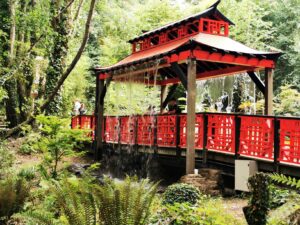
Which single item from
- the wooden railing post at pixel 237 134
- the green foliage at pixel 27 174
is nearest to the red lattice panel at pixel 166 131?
the wooden railing post at pixel 237 134

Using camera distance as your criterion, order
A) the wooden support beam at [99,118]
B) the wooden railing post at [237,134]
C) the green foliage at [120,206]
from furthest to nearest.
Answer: the wooden support beam at [99,118], the wooden railing post at [237,134], the green foliage at [120,206]

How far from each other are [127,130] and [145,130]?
1.11m

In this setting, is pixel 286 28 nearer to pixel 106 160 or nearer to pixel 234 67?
pixel 234 67

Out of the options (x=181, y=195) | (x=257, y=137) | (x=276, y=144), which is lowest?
(x=181, y=195)

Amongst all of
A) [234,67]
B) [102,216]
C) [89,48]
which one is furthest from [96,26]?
[102,216]

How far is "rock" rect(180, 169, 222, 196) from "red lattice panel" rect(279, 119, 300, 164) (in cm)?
181

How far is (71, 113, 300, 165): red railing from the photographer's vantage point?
24.0ft

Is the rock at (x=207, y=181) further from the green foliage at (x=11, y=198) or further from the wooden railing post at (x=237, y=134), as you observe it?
the green foliage at (x=11, y=198)

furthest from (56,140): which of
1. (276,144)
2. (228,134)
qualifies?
(276,144)

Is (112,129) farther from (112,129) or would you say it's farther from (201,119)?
(201,119)

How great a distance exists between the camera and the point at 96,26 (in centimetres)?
2709

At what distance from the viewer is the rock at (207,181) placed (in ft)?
28.0

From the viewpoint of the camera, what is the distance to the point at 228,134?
8672 mm

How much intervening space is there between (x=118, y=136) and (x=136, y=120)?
1337 mm
